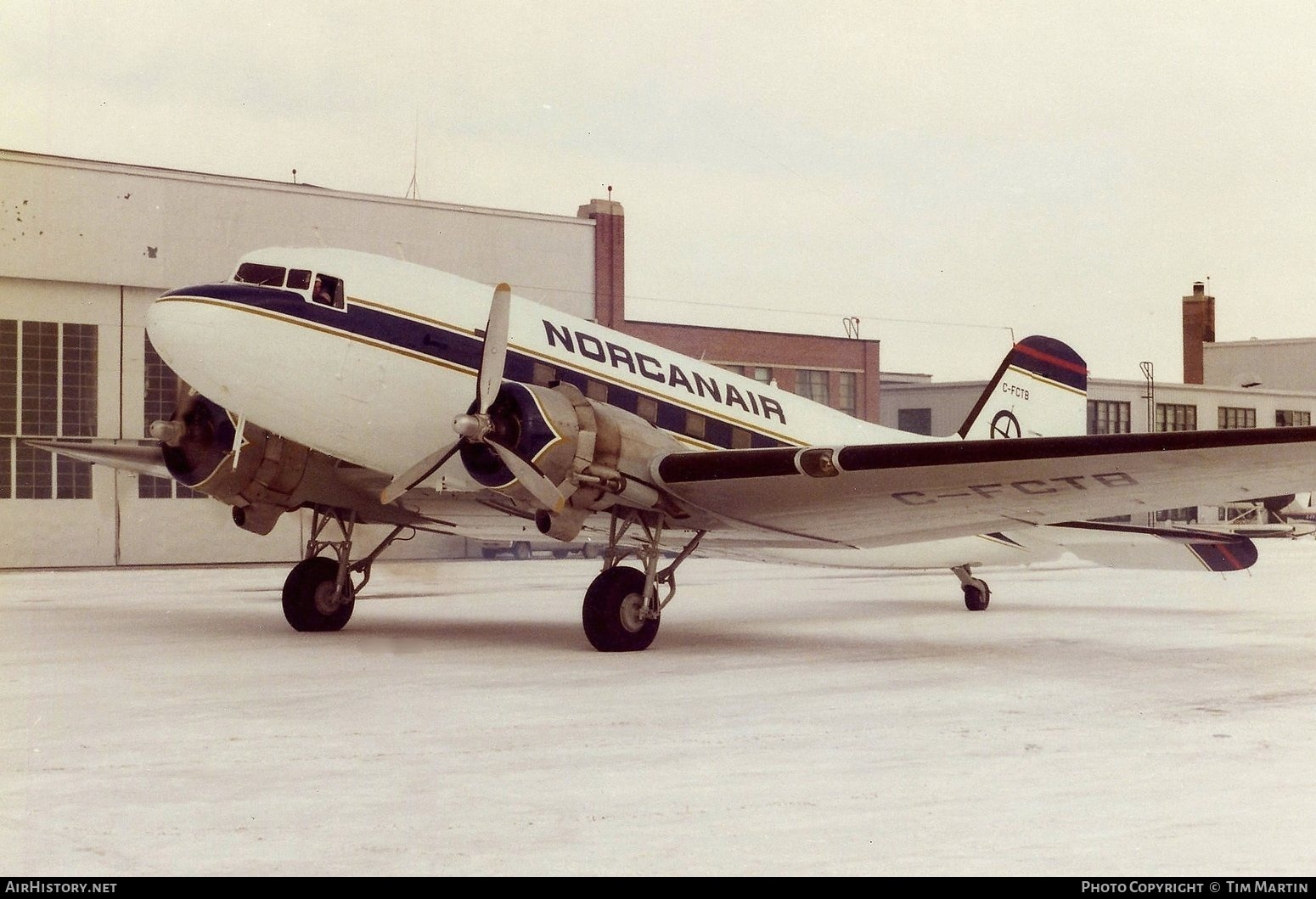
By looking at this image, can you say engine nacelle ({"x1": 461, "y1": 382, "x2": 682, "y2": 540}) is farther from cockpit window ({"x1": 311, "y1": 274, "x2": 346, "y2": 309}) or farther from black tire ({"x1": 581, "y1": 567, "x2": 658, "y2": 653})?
cockpit window ({"x1": 311, "y1": 274, "x2": 346, "y2": 309})

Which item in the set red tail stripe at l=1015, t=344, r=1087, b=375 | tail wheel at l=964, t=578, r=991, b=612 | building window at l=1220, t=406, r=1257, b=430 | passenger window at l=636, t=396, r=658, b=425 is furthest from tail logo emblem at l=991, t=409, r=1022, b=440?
building window at l=1220, t=406, r=1257, b=430

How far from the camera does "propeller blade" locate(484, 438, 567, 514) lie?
476 inches

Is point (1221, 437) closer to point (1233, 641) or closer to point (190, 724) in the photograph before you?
point (1233, 641)

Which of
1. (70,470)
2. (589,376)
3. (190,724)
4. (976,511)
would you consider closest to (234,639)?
(589,376)

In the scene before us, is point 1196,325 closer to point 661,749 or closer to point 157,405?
point 157,405

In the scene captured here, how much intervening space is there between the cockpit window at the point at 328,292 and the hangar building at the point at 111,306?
22726 millimetres

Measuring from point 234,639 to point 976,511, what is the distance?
8411 mm

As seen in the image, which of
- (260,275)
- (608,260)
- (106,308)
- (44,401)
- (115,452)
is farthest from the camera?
(608,260)

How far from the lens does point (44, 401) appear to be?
3669 centimetres

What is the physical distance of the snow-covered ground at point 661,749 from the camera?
18.0ft

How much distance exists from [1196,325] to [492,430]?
74.8 metres

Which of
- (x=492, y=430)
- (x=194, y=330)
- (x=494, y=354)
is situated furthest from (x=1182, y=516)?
(x=194, y=330)

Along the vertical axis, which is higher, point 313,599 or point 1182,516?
point 313,599

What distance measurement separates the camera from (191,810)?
6.16 metres
